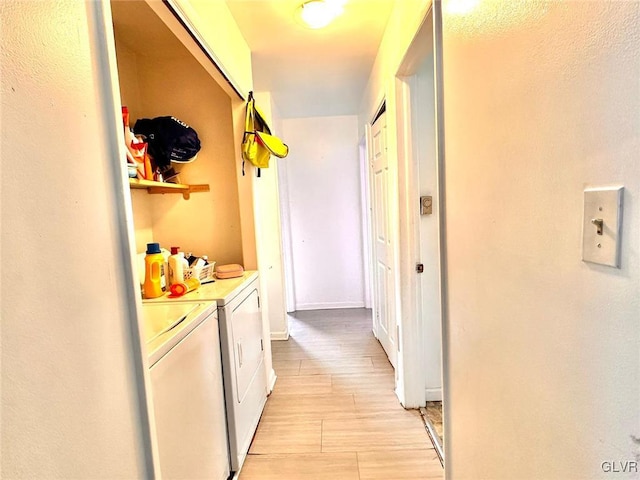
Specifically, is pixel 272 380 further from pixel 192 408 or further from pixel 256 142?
pixel 256 142

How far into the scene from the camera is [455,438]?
116cm

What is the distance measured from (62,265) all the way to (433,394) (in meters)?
2.20

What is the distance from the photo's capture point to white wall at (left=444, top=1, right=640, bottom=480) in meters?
0.48

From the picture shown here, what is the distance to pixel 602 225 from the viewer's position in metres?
0.51

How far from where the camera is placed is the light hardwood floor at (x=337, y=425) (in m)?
1.64

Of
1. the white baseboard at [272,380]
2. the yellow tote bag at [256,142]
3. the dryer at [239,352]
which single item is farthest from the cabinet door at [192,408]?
the yellow tote bag at [256,142]

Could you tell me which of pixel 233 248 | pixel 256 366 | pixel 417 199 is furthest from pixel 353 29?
pixel 256 366

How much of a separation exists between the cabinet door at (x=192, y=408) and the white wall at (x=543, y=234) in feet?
A: 3.18

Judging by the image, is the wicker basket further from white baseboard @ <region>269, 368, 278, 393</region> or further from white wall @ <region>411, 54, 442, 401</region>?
white wall @ <region>411, 54, 442, 401</region>

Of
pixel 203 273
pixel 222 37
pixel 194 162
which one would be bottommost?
pixel 203 273

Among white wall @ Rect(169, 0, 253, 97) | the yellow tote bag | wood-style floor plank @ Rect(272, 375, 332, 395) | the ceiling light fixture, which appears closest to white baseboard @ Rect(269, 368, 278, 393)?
wood-style floor plank @ Rect(272, 375, 332, 395)

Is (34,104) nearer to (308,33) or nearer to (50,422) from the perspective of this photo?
(50,422)

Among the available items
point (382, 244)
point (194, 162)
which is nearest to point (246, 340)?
point (194, 162)

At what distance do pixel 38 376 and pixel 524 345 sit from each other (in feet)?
3.10
